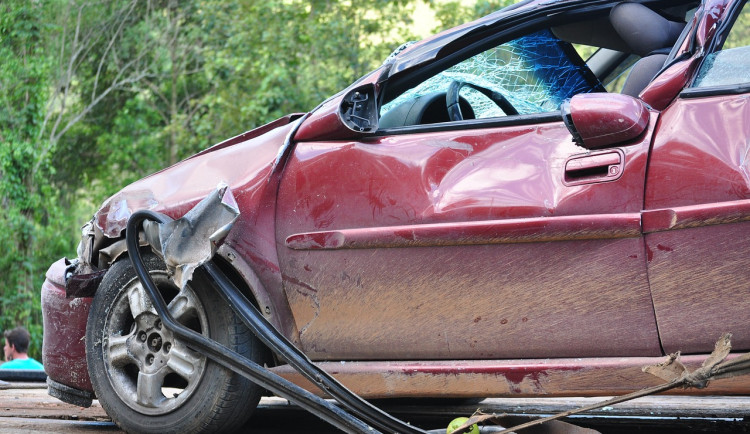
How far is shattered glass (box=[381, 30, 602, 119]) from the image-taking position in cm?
386

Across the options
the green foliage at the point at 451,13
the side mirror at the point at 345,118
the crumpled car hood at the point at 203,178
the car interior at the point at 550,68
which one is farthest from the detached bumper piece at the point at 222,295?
the green foliage at the point at 451,13

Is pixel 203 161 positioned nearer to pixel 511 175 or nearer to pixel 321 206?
pixel 321 206

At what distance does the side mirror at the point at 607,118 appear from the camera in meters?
2.92

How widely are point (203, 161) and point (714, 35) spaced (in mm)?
1979

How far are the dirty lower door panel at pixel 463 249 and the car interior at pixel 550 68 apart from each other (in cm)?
42

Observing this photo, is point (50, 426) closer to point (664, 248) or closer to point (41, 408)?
point (41, 408)

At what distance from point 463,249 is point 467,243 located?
0.09 feet

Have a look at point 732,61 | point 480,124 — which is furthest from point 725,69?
point 480,124

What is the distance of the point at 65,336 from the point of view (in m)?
4.03

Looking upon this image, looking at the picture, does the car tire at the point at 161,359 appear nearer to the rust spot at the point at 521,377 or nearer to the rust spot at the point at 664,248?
the rust spot at the point at 521,377

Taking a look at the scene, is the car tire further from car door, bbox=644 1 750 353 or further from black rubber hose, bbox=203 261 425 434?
car door, bbox=644 1 750 353

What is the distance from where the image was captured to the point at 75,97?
23.6 m

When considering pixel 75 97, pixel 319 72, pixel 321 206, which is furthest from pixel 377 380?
pixel 75 97

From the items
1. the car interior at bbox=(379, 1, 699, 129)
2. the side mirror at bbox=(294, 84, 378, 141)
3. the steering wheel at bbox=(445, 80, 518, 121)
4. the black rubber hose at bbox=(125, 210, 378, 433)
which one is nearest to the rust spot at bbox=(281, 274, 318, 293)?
the black rubber hose at bbox=(125, 210, 378, 433)
